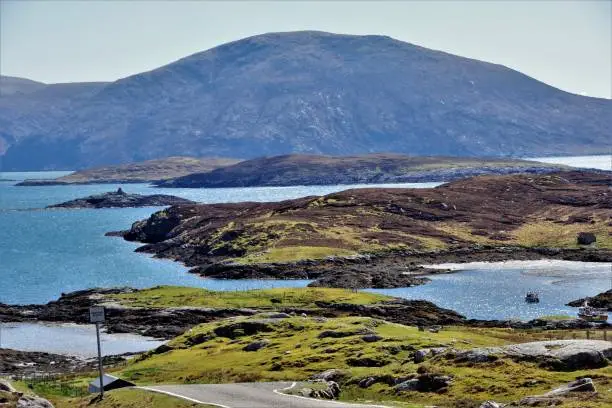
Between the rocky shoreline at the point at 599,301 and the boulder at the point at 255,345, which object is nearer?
the boulder at the point at 255,345

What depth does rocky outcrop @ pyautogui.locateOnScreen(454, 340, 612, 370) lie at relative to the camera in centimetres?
4941

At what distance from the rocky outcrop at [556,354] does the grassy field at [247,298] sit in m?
69.0

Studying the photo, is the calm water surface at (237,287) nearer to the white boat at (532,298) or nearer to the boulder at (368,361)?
the white boat at (532,298)

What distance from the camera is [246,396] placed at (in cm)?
5006

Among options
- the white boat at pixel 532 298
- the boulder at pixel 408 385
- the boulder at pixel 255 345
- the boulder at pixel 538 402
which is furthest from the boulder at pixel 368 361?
the white boat at pixel 532 298

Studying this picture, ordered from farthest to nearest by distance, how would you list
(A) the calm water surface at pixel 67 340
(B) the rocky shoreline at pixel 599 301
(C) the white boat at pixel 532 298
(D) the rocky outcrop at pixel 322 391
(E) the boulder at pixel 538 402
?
(C) the white boat at pixel 532 298 < (B) the rocky shoreline at pixel 599 301 < (A) the calm water surface at pixel 67 340 < (D) the rocky outcrop at pixel 322 391 < (E) the boulder at pixel 538 402

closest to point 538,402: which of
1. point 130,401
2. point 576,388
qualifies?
point 576,388

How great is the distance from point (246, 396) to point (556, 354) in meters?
16.5

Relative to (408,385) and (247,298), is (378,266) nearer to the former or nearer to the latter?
(247,298)

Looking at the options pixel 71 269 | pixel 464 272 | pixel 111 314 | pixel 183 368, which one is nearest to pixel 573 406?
pixel 183 368

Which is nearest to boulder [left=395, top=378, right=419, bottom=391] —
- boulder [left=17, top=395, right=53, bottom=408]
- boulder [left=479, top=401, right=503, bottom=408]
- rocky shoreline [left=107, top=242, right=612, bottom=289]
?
boulder [left=479, top=401, right=503, bottom=408]

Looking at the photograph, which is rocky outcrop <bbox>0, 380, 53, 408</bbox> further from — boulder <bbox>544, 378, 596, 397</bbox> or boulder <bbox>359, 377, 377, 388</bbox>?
boulder <bbox>544, 378, 596, 397</bbox>

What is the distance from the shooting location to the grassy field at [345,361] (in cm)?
4788

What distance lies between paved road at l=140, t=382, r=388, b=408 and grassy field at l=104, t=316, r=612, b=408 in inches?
155
